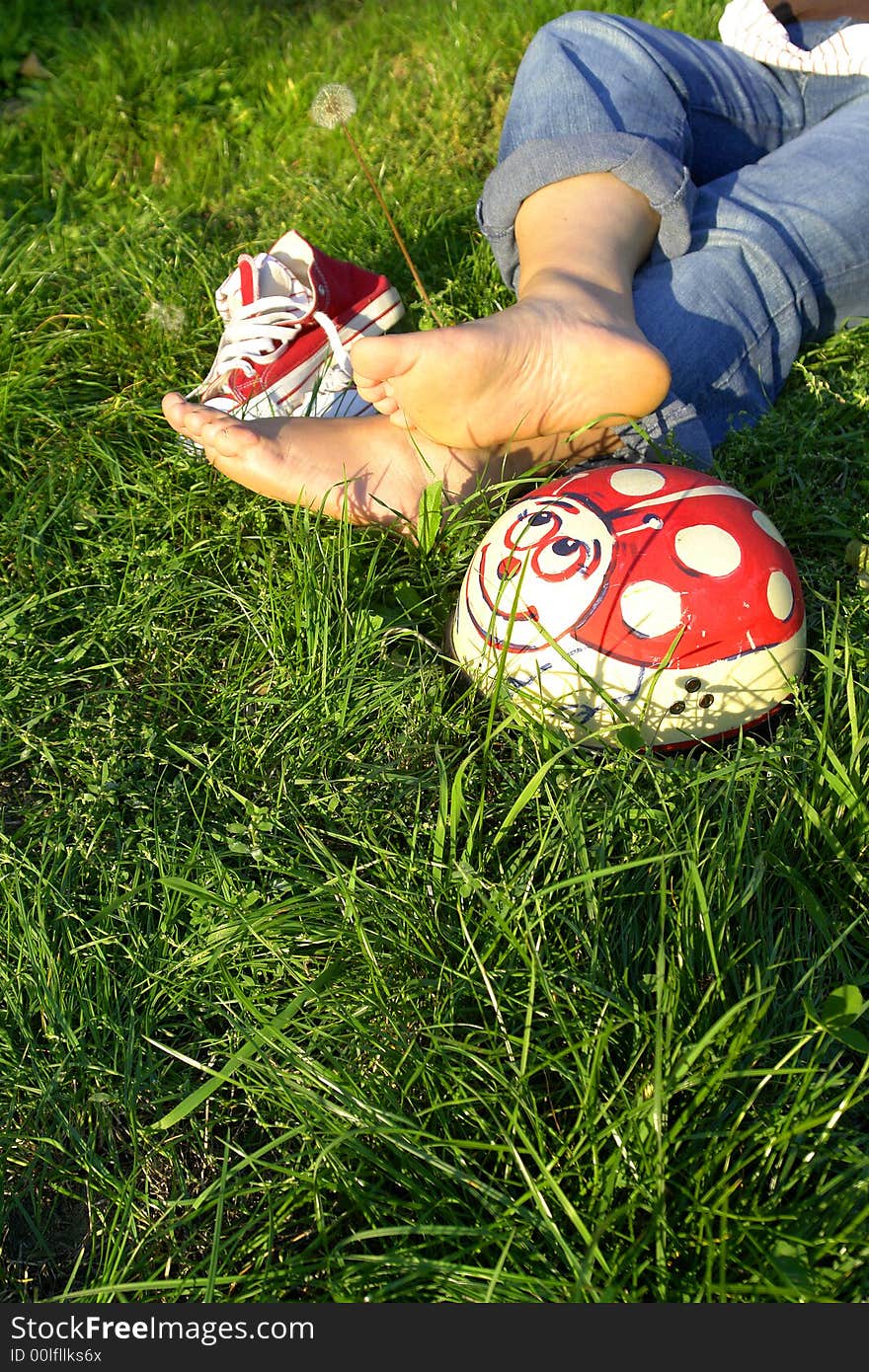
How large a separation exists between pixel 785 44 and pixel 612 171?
93 cm

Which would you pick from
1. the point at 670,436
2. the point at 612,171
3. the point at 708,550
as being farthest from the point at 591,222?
the point at 708,550

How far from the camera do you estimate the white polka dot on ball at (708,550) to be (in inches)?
74.4

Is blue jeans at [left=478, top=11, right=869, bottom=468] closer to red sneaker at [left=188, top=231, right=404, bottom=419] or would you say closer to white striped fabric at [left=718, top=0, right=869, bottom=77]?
white striped fabric at [left=718, top=0, right=869, bottom=77]

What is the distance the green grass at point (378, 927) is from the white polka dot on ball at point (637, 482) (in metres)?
0.38

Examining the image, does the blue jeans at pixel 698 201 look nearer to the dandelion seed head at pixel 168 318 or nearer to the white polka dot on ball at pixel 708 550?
the white polka dot on ball at pixel 708 550

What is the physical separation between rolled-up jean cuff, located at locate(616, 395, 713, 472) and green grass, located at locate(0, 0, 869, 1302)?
0.51 feet

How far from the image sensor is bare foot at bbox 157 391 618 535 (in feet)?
7.38

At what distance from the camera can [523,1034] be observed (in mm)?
A: 1564

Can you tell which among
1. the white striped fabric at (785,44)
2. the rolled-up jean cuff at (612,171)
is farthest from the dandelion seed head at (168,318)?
the white striped fabric at (785,44)

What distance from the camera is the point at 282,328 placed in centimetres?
268

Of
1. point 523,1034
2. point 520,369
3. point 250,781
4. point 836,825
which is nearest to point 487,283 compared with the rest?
point 520,369

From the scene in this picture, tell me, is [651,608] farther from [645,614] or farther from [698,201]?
[698,201]

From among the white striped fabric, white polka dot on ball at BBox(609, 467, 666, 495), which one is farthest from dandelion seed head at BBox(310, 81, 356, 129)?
white polka dot on ball at BBox(609, 467, 666, 495)

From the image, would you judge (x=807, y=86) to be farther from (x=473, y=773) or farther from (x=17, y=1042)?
(x=17, y=1042)
